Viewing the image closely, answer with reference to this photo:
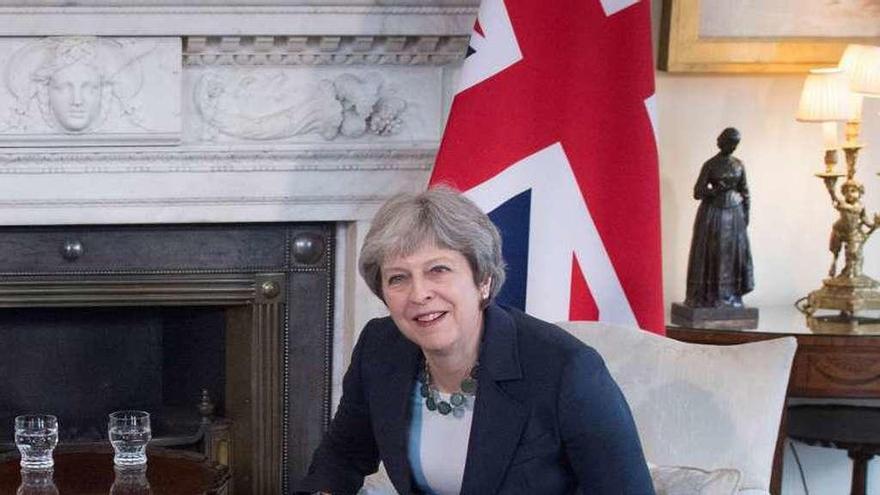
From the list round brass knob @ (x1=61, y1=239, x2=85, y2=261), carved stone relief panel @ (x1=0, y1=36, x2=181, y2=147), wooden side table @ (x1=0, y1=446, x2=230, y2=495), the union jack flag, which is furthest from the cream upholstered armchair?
round brass knob @ (x1=61, y1=239, x2=85, y2=261)

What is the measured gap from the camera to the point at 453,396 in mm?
2027

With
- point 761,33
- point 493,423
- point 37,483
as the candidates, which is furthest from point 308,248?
point 493,423

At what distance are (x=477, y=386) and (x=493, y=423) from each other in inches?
2.6

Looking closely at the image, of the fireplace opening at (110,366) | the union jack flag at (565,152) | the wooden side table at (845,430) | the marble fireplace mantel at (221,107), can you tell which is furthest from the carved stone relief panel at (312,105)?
the wooden side table at (845,430)

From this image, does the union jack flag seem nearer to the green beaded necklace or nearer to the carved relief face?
the carved relief face

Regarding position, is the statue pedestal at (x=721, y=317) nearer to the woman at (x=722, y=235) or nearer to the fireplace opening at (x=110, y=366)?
the woman at (x=722, y=235)

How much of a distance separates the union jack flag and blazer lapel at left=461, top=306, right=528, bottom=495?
0.97m

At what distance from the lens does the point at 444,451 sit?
2031 millimetres

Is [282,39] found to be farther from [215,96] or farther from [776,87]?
[776,87]

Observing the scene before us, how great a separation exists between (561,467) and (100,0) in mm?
1640

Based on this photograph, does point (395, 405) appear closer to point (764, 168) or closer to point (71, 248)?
point (71, 248)

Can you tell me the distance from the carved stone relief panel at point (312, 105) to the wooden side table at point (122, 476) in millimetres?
784

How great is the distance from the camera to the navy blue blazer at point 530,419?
6.05 ft

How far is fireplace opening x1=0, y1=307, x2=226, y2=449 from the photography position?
3.49 m
